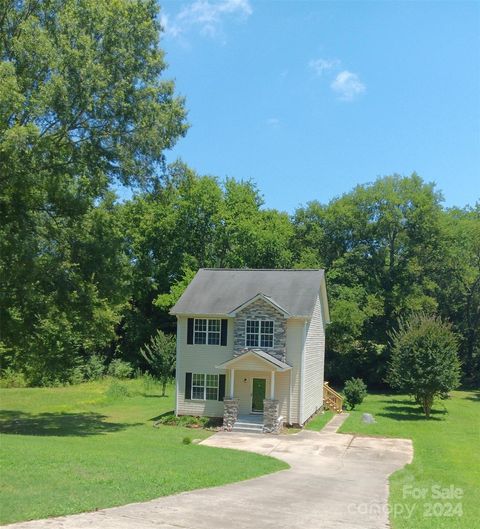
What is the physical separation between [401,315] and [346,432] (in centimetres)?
2417

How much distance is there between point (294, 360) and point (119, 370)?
22726 mm

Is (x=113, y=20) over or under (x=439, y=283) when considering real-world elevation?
over

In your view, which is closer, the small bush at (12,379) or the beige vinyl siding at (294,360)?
the beige vinyl siding at (294,360)

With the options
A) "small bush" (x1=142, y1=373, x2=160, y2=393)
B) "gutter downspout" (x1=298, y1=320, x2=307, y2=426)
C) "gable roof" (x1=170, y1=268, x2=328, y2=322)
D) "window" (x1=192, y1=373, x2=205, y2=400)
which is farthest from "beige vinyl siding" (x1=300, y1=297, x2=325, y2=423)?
"small bush" (x1=142, y1=373, x2=160, y2=393)

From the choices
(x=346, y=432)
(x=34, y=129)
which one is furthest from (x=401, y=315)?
(x=34, y=129)

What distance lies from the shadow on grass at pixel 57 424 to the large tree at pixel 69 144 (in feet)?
8.61

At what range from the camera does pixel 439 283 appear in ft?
162

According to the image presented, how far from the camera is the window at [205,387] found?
26.7 metres

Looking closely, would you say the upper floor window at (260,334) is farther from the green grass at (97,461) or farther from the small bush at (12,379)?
the small bush at (12,379)

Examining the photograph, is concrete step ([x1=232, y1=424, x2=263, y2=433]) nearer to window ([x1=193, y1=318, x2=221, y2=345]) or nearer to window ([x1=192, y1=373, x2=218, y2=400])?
window ([x1=192, y1=373, x2=218, y2=400])

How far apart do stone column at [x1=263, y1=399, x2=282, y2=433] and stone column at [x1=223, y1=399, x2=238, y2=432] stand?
4.66 ft

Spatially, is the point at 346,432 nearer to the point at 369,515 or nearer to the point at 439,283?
the point at 369,515

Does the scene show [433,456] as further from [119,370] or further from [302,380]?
[119,370]

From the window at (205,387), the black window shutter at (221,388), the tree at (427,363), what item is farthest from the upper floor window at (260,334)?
the tree at (427,363)
